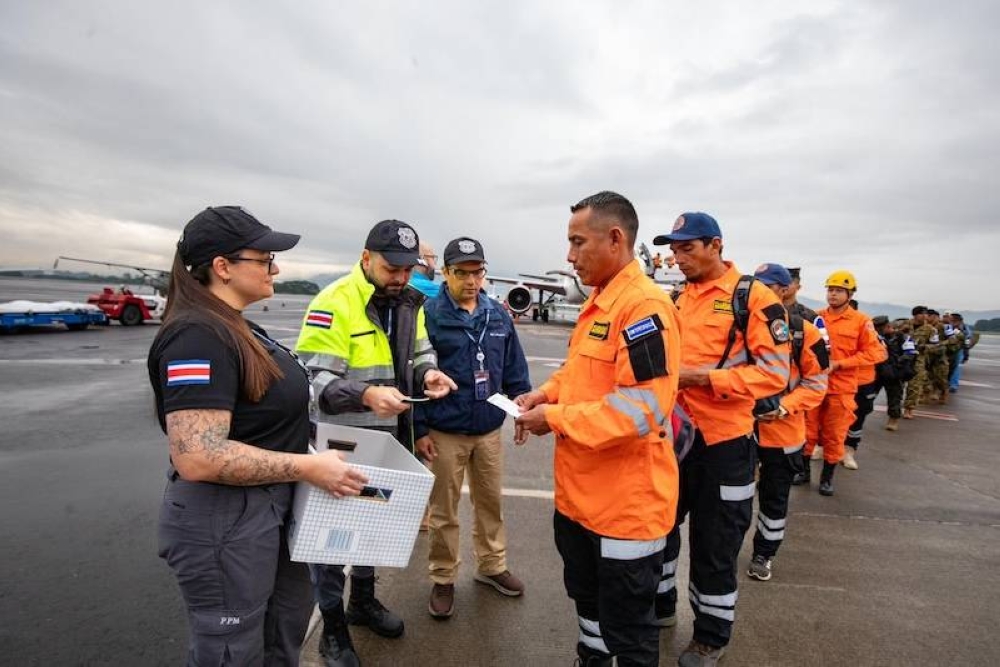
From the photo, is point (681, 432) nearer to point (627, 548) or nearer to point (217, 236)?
point (627, 548)

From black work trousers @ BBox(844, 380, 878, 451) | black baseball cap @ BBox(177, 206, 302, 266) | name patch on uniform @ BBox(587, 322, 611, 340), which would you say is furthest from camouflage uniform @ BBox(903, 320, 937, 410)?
black baseball cap @ BBox(177, 206, 302, 266)

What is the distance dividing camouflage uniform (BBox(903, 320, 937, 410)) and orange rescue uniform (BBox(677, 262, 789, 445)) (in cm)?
851

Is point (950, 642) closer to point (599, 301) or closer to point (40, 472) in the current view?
point (599, 301)

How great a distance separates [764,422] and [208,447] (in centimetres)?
348

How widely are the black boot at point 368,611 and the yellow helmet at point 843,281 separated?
5.16 meters

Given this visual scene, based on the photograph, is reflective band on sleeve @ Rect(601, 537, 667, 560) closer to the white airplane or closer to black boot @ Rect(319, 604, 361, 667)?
black boot @ Rect(319, 604, 361, 667)

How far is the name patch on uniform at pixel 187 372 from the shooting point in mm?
1508

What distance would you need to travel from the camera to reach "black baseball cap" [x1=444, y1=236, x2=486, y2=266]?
10.2 ft

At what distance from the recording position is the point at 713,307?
9.17ft

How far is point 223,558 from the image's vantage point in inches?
64.7

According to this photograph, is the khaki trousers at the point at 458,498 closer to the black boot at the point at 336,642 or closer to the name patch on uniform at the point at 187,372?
the black boot at the point at 336,642

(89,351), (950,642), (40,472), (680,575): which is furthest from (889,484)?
(89,351)

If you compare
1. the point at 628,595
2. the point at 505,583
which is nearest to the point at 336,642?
the point at 505,583

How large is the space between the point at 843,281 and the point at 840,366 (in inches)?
34.9
